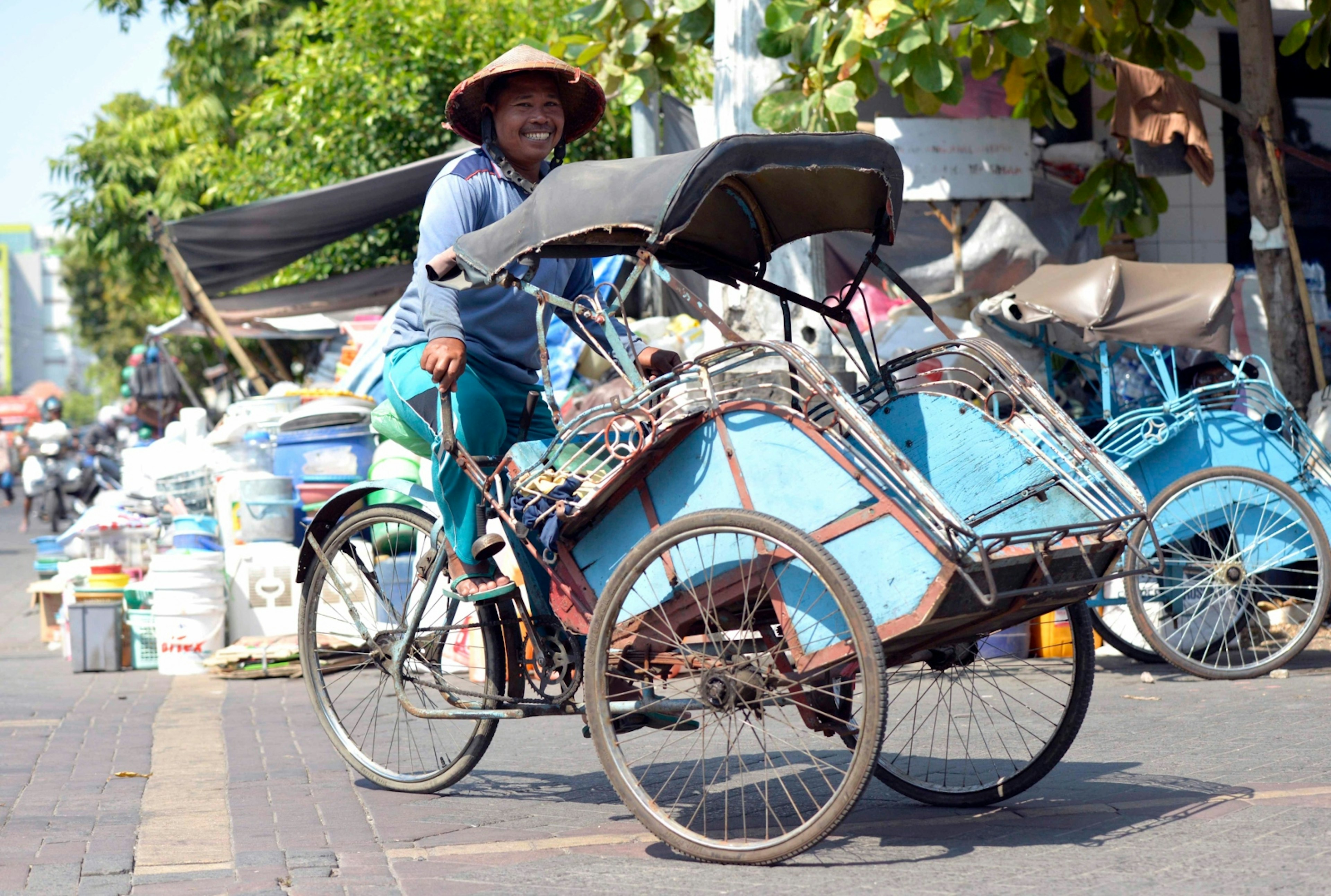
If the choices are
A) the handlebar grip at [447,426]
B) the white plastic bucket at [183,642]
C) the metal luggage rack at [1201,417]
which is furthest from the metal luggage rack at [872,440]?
the white plastic bucket at [183,642]

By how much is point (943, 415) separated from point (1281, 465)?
3318mm

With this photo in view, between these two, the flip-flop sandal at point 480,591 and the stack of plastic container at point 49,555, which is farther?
the stack of plastic container at point 49,555

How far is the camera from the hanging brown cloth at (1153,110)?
772 cm

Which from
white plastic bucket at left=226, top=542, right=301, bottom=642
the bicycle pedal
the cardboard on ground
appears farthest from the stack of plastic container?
the bicycle pedal

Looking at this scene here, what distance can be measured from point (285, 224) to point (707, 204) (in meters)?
7.09

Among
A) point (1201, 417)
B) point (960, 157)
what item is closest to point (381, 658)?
point (1201, 417)

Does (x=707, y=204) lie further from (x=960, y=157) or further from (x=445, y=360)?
(x=960, y=157)

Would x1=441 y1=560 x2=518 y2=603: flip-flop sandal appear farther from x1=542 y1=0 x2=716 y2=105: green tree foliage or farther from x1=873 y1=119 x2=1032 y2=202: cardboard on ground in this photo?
x1=873 y1=119 x2=1032 y2=202: cardboard on ground

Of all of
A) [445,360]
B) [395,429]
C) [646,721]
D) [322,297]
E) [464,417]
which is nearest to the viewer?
[646,721]

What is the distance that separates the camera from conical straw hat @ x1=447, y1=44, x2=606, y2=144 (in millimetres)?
4305

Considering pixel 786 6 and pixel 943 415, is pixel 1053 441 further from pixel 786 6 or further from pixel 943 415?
pixel 786 6

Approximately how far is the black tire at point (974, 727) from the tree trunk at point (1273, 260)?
2.96 meters

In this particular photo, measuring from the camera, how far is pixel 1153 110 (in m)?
7.75

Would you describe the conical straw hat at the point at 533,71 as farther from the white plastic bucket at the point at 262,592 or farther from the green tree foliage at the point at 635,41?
the white plastic bucket at the point at 262,592
